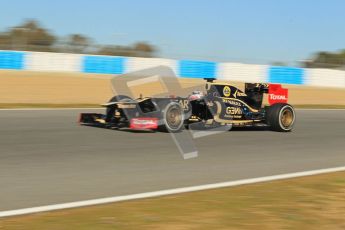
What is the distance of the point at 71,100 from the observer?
18.1 metres

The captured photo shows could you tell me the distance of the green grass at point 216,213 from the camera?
4.19 metres

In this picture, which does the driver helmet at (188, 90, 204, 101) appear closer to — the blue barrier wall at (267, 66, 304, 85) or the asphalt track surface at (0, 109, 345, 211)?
the asphalt track surface at (0, 109, 345, 211)

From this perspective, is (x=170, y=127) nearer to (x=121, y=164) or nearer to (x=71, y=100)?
(x=121, y=164)

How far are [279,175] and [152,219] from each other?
286 cm

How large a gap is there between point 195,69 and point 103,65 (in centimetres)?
452

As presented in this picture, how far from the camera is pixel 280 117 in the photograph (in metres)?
11.5

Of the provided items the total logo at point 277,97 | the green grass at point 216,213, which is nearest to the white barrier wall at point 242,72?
the total logo at point 277,97

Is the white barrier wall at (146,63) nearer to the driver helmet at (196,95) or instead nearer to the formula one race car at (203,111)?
the formula one race car at (203,111)

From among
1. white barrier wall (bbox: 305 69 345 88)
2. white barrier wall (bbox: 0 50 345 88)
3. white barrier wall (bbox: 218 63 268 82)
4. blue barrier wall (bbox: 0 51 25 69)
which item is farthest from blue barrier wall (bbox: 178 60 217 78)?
blue barrier wall (bbox: 0 51 25 69)

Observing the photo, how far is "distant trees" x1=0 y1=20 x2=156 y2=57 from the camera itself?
22.4m

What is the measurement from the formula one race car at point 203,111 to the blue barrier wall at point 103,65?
10.9 metres

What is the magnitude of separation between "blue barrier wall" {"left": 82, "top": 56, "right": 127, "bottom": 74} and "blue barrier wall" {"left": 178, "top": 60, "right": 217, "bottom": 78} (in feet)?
9.72

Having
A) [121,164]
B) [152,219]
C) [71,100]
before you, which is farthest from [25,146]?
[71,100]

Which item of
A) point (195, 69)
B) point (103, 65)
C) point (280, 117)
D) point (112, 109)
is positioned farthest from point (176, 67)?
point (112, 109)
